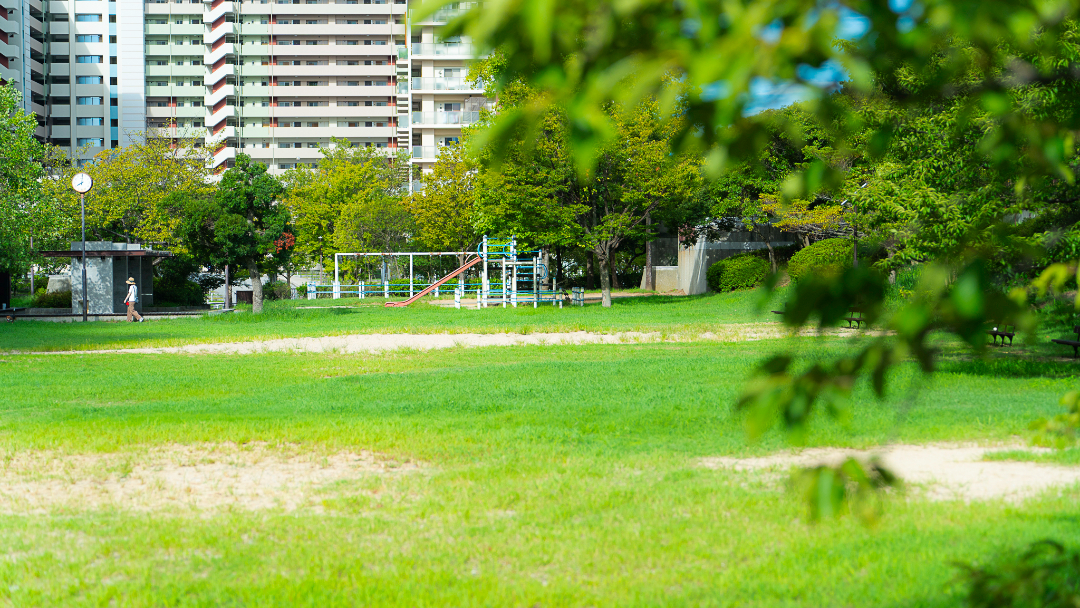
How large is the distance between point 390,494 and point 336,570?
1513mm

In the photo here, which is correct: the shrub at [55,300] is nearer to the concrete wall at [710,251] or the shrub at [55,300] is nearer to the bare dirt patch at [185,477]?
the concrete wall at [710,251]

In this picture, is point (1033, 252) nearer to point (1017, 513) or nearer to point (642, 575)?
point (642, 575)

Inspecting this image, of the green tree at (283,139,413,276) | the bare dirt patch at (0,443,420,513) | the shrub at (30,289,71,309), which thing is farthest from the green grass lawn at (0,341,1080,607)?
the green tree at (283,139,413,276)

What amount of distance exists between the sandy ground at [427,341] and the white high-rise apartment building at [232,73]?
61711mm

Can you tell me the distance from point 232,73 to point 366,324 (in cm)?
6557

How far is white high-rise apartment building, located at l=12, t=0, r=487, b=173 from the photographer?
83.3 m

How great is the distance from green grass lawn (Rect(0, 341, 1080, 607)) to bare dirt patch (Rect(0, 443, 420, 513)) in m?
0.24

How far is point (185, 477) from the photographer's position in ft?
22.1

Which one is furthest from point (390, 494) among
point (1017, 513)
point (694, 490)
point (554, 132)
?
point (554, 132)

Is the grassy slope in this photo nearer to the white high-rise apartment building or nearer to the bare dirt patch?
the bare dirt patch

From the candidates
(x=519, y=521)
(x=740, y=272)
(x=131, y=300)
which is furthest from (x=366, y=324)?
(x=519, y=521)

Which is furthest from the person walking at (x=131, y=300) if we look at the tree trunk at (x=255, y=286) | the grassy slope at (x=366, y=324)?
the tree trunk at (x=255, y=286)

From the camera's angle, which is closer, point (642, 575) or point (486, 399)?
point (642, 575)

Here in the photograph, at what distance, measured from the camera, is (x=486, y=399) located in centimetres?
1039
